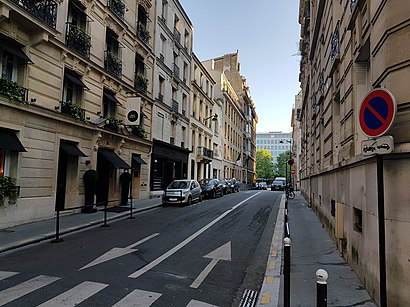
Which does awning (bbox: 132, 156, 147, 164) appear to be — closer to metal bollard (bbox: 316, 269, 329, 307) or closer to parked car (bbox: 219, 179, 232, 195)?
parked car (bbox: 219, 179, 232, 195)

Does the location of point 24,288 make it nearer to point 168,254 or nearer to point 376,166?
point 168,254

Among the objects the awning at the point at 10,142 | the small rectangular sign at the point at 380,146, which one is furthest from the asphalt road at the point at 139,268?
the awning at the point at 10,142

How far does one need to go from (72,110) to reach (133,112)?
526cm

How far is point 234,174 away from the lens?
60656 mm

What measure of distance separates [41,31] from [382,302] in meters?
14.0

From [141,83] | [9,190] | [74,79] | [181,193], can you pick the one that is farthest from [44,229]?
[141,83]

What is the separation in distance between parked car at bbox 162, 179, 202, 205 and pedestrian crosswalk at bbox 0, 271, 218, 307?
48.0 ft

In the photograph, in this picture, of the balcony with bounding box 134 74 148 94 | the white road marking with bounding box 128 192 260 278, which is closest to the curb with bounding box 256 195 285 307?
the white road marking with bounding box 128 192 260 278

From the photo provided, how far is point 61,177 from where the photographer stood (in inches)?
598

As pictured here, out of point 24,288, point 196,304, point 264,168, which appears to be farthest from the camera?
point 264,168

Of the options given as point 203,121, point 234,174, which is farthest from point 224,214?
point 234,174

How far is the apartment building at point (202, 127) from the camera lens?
1423 inches

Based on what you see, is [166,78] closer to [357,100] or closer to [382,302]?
[357,100]

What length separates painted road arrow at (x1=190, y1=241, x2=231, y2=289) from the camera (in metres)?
6.18
